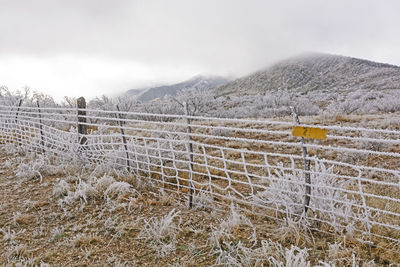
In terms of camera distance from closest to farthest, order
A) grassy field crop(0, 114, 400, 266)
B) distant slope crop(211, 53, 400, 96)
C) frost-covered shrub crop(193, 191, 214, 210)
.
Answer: grassy field crop(0, 114, 400, 266) → frost-covered shrub crop(193, 191, 214, 210) → distant slope crop(211, 53, 400, 96)

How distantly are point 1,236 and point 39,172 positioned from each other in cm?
208

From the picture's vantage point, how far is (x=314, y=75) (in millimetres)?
67500

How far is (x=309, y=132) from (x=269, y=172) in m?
0.78

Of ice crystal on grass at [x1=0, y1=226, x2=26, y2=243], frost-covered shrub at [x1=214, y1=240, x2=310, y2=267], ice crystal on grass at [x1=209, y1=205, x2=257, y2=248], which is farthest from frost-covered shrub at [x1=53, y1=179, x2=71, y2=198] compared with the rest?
frost-covered shrub at [x1=214, y1=240, x2=310, y2=267]

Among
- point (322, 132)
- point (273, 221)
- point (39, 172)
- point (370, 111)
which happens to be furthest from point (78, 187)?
point (370, 111)

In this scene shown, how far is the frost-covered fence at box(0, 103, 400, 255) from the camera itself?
9.40ft

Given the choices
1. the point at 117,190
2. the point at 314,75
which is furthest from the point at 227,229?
the point at 314,75

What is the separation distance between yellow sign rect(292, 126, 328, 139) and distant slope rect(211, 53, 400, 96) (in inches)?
2033

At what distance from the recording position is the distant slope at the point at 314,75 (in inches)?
2058

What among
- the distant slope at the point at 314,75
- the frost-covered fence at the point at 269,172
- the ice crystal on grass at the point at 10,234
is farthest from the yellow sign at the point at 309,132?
the distant slope at the point at 314,75

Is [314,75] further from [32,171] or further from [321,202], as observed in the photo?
[32,171]

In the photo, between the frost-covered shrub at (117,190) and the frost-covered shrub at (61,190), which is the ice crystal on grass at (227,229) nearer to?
the frost-covered shrub at (117,190)

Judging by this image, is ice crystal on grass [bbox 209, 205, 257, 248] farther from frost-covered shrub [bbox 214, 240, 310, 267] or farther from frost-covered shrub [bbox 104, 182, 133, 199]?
frost-covered shrub [bbox 104, 182, 133, 199]

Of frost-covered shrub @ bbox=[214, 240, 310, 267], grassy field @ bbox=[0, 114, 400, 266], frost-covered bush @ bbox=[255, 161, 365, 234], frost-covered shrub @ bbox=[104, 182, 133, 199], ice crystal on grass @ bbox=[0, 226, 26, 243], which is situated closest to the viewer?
frost-covered shrub @ bbox=[214, 240, 310, 267]
